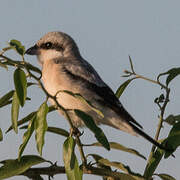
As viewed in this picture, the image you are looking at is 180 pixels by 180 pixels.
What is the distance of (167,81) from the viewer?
Answer: 366 cm

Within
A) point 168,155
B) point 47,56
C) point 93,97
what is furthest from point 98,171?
point 47,56

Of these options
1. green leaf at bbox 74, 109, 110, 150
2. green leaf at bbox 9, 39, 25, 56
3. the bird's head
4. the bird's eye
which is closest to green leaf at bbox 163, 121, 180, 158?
green leaf at bbox 74, 109, 110, 150

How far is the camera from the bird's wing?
5434 millimetres

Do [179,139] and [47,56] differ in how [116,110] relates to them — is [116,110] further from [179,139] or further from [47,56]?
[179,139]

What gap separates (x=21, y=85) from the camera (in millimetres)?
2539

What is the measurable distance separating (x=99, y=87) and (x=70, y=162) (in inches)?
113

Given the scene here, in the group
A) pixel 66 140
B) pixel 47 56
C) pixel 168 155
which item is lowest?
pixel 168 155

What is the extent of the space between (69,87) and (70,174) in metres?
2.87

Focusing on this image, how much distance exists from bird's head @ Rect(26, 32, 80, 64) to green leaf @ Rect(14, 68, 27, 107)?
12.8 ft

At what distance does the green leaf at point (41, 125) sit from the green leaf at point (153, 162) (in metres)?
0.80

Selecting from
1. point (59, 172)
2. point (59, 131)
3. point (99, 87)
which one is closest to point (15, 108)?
point (59, 172)

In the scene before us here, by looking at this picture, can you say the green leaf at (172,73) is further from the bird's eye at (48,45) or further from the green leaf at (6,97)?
the bird's eye at (48,45)

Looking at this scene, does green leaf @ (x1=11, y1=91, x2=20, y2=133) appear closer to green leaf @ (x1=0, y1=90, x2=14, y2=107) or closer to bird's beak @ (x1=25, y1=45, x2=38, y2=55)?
green leaf @ (x1=0, y1=90, x2=14, y2=107)

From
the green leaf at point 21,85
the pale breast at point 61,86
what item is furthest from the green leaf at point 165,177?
the pale breast at point 61,86
